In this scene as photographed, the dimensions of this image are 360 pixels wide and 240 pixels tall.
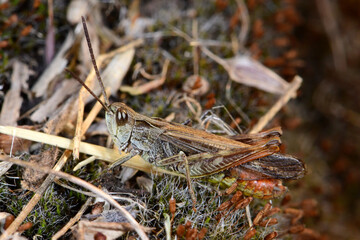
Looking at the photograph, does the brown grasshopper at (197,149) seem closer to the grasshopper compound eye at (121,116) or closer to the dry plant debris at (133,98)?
the grasshopper compound eye at (121,116)

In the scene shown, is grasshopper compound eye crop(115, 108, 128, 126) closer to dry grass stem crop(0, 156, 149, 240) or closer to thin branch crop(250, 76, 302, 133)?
dry grass stem crop(0, 156, 149, 240)

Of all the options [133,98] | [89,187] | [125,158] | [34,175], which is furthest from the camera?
[133,98]

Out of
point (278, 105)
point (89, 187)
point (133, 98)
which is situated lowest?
point (89, 187)

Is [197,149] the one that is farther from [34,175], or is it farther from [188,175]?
[34,175]

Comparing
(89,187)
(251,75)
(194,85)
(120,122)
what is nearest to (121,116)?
(120,122)

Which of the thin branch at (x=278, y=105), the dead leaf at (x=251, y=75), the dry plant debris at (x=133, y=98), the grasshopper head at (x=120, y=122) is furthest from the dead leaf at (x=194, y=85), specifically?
the grasshopper head at (x=120, y=122)

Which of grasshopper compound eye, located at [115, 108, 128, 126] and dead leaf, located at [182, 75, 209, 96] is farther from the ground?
dead leaf, located at [182, 75, 209, 96]

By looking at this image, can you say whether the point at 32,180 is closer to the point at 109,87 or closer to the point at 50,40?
the point at 109,87

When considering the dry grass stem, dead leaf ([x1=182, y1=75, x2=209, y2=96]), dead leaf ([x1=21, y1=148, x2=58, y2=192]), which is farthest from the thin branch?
dead leaf ([x1=21, y1=148, x2=58, y2=192])
